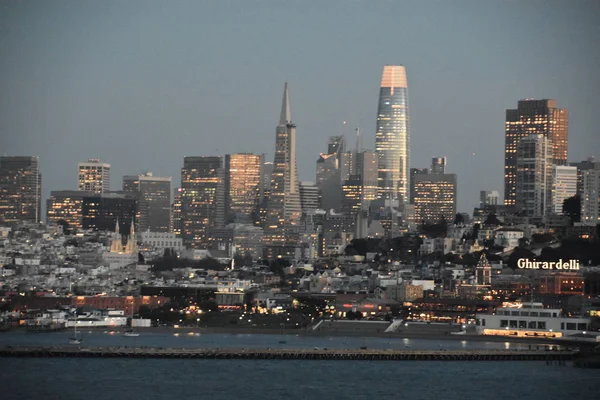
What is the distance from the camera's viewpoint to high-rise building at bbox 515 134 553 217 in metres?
194

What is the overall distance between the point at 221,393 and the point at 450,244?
96.3m

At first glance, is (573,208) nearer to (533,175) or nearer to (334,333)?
(533,175)

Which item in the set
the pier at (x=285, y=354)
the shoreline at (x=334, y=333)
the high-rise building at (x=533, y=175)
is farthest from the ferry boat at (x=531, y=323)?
the high-rise building at (x=533, y=175)

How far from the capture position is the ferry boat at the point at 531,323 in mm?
106438

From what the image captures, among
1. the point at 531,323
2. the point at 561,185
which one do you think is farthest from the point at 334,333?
the point at 561,185

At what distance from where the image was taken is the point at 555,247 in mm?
152875

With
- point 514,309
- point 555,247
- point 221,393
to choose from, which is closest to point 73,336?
point 514,309

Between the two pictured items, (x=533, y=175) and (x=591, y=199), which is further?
(x=533, y=175)

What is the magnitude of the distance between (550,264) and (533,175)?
5826 centimetres

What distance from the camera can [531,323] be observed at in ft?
352

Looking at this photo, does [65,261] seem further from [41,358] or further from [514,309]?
[41,358]

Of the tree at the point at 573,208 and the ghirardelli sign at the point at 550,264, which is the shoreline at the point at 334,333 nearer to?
the ghirardelli sign at the point at 550,264

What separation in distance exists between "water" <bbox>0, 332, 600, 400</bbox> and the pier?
4.41ft

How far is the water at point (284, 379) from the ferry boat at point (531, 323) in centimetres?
1694
